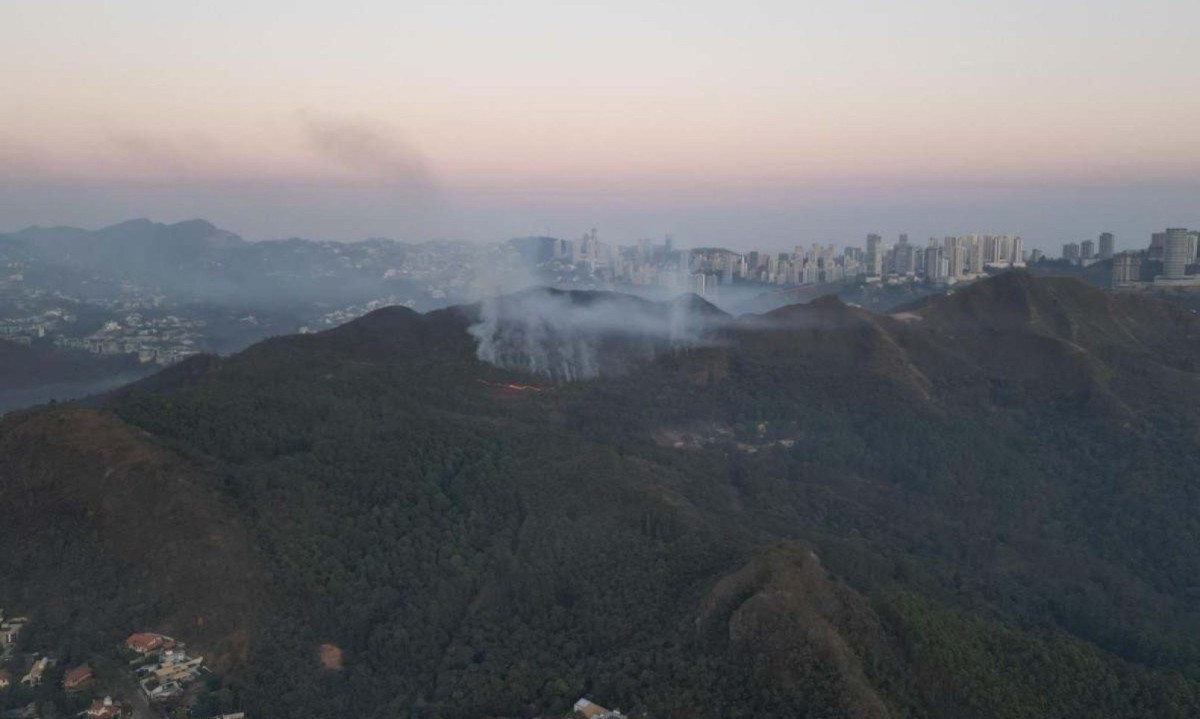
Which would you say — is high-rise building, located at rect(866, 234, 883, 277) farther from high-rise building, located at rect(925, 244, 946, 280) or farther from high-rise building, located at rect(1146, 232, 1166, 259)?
high-rise building, located at rect(1146, 232, 1166, 259)

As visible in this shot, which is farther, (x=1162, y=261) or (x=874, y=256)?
(x=874, y=256)

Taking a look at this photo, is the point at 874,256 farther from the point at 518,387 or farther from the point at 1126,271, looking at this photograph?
the point at 518,387

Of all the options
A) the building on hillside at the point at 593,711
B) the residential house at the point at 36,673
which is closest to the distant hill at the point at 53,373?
the residential house at the point at 36,673

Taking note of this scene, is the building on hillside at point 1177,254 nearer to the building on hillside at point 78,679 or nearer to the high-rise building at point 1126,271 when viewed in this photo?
the high-rise building at point 1126,271

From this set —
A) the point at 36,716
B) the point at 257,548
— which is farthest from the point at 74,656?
the point at 257,548

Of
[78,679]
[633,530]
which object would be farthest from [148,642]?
[633,530]

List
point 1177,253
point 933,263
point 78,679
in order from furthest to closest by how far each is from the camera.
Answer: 1. point 933,263
2. point 1177,253
3. point 78,679

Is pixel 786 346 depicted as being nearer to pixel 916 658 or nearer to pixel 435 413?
pixel 435 413

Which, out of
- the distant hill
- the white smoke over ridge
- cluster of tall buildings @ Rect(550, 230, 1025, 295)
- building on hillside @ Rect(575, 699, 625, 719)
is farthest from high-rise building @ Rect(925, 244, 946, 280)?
building on hillside @ Rect(575, 699, 625, 719)
